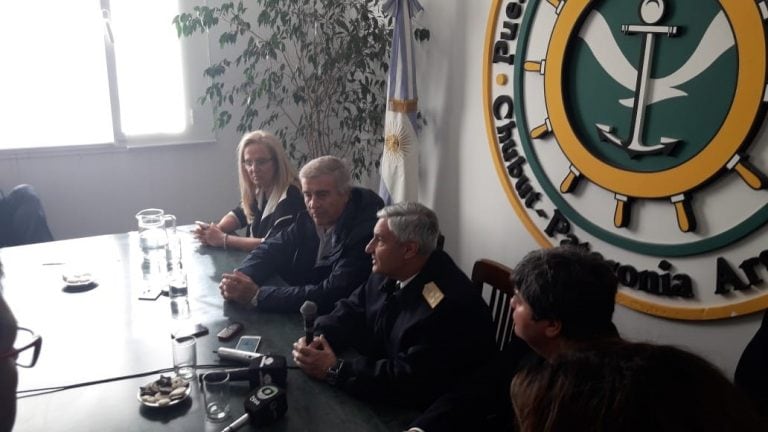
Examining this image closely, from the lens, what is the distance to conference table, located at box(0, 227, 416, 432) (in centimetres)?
140

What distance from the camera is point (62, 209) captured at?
393 centimetres

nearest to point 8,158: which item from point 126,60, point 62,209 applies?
point 62,209

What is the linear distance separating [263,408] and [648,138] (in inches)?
61.7

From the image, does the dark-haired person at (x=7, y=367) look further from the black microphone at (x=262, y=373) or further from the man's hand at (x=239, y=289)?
the man's hand at (x=239, y=289)

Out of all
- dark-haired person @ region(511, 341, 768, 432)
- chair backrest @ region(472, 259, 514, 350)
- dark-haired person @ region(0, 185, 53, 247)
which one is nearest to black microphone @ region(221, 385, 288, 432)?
dark-haired person @ region(511, 341, 768, 432)

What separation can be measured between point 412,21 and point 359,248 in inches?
63.7

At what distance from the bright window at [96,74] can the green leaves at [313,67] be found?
24 centimetres

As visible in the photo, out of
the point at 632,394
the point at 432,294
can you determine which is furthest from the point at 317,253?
the point at 632,394

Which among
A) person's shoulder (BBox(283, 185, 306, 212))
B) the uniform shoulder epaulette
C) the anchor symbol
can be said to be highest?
the anchor symbol

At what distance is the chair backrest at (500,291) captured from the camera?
6.85ft

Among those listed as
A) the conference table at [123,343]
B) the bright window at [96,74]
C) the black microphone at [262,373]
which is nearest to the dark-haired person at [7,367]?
the conference table at [123,343]

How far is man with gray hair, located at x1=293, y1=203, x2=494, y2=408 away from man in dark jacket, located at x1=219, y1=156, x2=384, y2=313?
0.15 meters

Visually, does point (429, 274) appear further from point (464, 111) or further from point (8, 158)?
point (8, 158)

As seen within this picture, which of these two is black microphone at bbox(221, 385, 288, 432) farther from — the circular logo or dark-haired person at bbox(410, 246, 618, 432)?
the circular logo
